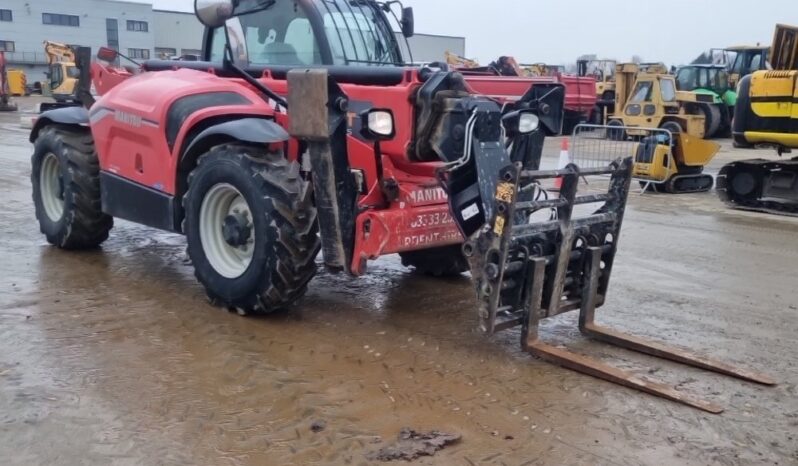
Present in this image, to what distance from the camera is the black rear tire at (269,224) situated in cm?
502

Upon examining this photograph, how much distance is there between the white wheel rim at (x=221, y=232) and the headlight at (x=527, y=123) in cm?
190

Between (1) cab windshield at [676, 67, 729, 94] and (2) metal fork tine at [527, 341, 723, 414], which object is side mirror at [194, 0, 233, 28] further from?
(1) cab windshield at [676, 67, 729, 94]

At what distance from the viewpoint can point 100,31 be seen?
64.8 metres

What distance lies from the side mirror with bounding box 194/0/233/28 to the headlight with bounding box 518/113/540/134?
2.08 metres

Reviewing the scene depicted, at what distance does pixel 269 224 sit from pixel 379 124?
915 millimetres

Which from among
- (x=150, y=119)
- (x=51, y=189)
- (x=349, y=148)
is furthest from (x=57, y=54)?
(x=349, y=148)

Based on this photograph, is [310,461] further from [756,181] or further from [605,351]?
[756,181]

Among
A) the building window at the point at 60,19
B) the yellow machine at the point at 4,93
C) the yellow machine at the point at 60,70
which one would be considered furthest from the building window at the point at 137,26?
the yellow machine at the point at 4,93

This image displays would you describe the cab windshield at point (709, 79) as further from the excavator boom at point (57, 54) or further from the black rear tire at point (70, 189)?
the excavator boom at point (57, 54)

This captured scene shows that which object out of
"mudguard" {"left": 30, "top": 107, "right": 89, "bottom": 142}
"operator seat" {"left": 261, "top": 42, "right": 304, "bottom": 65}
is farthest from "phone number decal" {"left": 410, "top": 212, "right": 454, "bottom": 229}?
"mudguard" {"left": 30, "top": 107, "right": 89, "bottom": 142}

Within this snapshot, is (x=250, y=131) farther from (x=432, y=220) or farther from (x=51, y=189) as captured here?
(x=51, y=189)

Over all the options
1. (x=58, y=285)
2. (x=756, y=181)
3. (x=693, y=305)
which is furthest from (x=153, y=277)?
(x=756, y=181)

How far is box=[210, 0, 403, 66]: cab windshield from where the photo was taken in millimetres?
5941

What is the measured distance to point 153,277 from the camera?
256 inches
